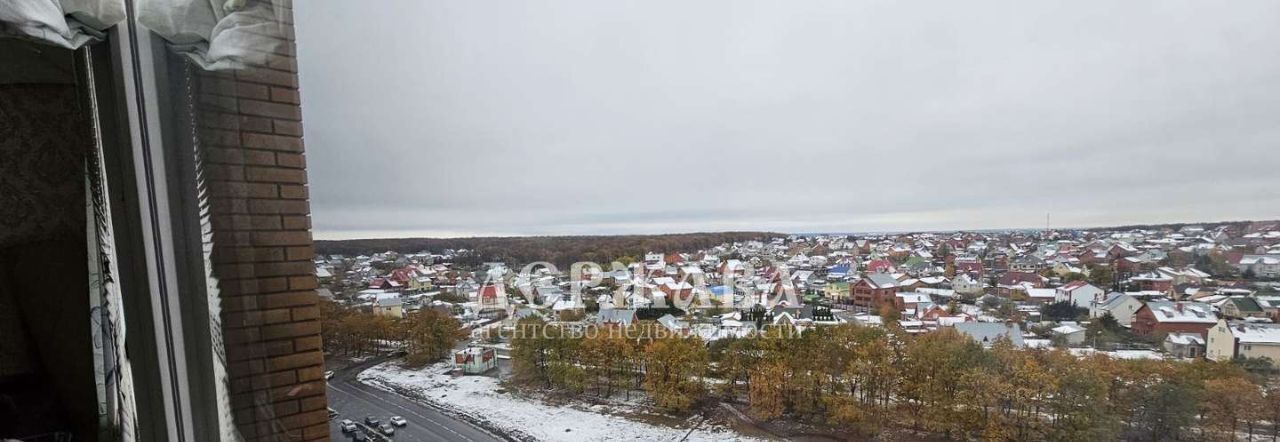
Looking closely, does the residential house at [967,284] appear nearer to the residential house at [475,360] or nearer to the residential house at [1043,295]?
the residential house at [1043,295]

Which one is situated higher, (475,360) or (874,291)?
(874,291)

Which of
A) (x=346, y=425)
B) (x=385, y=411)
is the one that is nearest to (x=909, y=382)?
(x=385, y=411)

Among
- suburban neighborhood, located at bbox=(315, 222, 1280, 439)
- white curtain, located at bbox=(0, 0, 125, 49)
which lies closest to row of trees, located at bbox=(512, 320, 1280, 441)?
suburban neighborhood, located at bbox=(315, 222, 1280, 439)

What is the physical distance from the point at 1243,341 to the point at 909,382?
485 mm

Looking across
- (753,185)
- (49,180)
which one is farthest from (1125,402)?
(49,180)

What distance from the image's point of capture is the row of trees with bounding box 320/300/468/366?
1.63 metres

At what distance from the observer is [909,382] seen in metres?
0.99

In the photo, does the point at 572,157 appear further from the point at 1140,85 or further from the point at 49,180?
the point at 49,180

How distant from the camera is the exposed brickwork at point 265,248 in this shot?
1.36 m

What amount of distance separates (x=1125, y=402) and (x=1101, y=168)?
16.6 inches

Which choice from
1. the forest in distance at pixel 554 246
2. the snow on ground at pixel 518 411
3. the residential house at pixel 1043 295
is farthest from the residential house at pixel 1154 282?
the snow on ground at pixel 518 411

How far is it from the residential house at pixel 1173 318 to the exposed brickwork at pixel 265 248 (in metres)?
2.13

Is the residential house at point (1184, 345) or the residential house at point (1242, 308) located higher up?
the residential house at point (1242, 308)

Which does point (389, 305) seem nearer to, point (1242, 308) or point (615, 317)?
point (615, 317)
